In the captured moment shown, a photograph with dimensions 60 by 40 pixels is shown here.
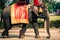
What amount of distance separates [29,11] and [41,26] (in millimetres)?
9428

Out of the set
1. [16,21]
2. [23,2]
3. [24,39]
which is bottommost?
[24,39]

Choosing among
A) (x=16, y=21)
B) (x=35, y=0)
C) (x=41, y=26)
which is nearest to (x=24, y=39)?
(x=16, y=21)

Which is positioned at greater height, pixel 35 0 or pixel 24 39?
pixel 35 0

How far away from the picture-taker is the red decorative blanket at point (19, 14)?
40.4 feet

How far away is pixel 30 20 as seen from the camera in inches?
497

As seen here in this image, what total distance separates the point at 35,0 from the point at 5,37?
6.67 ft

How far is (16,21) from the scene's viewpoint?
1235 centimetres

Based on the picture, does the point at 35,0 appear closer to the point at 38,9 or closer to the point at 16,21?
the point at 38,9

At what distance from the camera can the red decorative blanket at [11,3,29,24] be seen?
12.3 m

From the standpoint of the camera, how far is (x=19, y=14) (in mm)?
12320

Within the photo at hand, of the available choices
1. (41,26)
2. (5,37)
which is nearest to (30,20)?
(5,37)

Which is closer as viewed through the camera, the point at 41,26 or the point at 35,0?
the point at 35,0

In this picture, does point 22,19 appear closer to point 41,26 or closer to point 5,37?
point 5,37

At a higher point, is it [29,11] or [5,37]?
[29,11]
